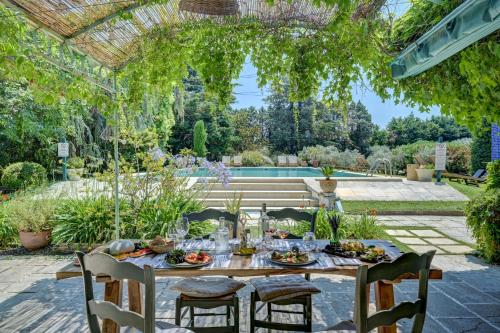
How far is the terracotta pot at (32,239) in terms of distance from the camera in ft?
16.7

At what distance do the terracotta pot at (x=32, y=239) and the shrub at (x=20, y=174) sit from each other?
19.6ft

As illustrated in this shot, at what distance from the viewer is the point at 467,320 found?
2.97m

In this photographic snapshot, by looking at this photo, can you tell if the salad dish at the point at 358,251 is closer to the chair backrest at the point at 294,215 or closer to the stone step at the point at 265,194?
the chair backrest at the point at 294,215

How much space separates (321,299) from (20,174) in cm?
1048

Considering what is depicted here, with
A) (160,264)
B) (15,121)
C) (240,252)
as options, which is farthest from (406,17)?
(15,121)

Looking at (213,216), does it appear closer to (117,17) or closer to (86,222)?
(117,17)

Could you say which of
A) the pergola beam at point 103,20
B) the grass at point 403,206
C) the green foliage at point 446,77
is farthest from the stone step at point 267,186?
the pergola beam at point 103,20

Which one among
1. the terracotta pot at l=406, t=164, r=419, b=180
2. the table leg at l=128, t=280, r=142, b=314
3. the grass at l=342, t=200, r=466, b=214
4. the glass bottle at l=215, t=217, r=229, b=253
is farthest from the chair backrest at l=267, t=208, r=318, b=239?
the terracotta pot at l=406, t=164, r=419, b=180

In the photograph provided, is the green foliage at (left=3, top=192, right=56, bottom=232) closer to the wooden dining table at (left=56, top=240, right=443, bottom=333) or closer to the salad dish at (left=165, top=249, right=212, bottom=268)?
the wooden dining table at (left=56, top=240, right=443, bottom=333)

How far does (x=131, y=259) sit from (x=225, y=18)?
229 centimetres

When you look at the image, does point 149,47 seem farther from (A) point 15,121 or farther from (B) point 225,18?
(A) point 15,121

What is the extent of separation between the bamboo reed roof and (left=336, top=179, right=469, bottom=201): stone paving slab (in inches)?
240

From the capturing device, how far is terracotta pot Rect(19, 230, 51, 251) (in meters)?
5.08

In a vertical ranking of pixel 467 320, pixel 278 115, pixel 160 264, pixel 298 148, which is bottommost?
pixel 467 320
